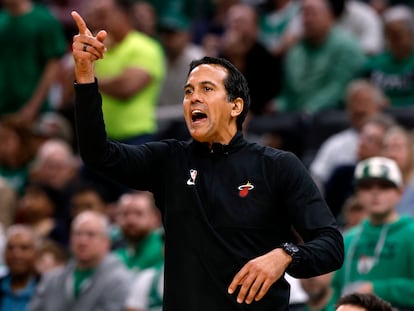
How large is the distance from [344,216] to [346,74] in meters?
2.51

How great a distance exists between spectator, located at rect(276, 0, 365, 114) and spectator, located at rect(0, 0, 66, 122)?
91.2 inches

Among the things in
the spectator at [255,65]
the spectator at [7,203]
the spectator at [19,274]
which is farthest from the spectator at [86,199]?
the spectator at [255,65]

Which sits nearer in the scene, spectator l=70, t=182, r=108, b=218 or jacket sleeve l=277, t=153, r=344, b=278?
jacket sleeve l=277, t=153, r=344, b=278

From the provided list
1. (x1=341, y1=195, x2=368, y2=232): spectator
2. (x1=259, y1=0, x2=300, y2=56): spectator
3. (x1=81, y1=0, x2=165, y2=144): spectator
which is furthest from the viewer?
(x1=259, y1=0, x2=300, y2=56): spectator

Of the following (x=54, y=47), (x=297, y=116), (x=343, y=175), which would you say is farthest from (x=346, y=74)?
(x=54, y=47)

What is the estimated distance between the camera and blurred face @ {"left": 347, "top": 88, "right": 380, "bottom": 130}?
420 inches

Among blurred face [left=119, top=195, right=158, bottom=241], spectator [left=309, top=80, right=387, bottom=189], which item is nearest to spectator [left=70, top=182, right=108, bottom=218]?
blurred face [left=119, top=195, right=158, bottom=241]

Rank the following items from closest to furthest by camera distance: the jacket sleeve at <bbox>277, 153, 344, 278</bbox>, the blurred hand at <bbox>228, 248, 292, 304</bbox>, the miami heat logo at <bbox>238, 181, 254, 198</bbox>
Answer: the blurred hand at <bbox>228, 248, 292, 304</bbox>, the jacket sleeve at <bbox>277, 153, 344, 278</bbox>, the miami heat logo at <bbox>238, 181, 254, 198</bbox>

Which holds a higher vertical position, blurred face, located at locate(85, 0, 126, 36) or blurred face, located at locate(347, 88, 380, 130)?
blurred face, located at locate(85, 0, 126, 36)

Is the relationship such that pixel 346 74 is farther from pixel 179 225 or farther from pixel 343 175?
pixel 179 225

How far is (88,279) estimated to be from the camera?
29.9ft

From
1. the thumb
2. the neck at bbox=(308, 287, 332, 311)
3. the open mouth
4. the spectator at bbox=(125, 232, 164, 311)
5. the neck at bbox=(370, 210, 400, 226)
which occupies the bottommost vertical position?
the spectator at bbox=(125, 232, 164, 311)

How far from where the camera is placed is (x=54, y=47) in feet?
40.6

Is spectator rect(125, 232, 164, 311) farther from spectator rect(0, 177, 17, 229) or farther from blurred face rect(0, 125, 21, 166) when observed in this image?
blurred face rect(0, 125, 21, 166)
